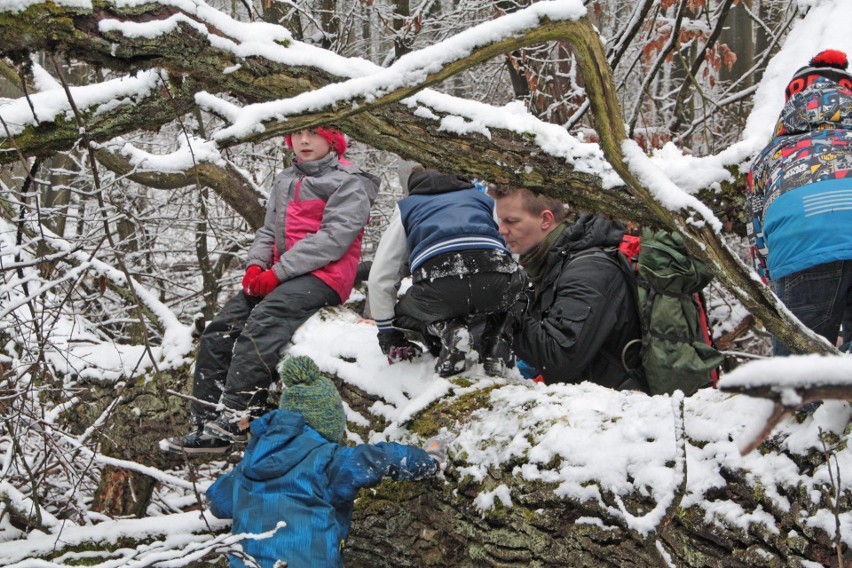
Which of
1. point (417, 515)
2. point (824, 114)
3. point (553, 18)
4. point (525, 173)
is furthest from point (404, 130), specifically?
point (824, 114)

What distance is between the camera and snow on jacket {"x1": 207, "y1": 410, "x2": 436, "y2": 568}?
2.49 metres

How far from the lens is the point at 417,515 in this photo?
261 cm

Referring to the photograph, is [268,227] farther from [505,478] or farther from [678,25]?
[678,25]

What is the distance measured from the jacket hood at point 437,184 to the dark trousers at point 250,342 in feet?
2.85

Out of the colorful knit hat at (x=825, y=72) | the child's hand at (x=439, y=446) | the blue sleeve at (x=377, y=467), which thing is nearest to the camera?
the blue sleeve at (x=377, y=467)

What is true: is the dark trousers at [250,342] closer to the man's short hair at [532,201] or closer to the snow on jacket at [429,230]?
the snow on jacket at [429,230]

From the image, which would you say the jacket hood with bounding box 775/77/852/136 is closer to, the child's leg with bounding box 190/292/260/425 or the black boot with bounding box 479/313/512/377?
the black boot with bounding box 479/313/512/377

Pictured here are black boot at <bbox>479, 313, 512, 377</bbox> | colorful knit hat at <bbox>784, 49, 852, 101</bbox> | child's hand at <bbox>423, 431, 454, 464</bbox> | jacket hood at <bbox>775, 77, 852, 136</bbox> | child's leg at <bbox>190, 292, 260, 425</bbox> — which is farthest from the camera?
child's leg at <bbox>190, 292, 260, 425</bbox>

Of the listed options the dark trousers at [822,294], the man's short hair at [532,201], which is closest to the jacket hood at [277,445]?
the man's short hair at [532,201]

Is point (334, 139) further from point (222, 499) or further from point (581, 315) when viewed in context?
point (222, 499)

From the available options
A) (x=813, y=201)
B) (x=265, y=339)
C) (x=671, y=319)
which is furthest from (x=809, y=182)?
(x=265, y=339)

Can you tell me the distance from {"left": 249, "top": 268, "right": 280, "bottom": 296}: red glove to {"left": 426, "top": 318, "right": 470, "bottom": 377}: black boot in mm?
1092

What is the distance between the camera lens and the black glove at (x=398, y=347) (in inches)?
123

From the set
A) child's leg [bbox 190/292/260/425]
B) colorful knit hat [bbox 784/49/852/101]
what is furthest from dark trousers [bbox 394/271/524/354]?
colorful knit hat [bbox 784/49/852/101]
